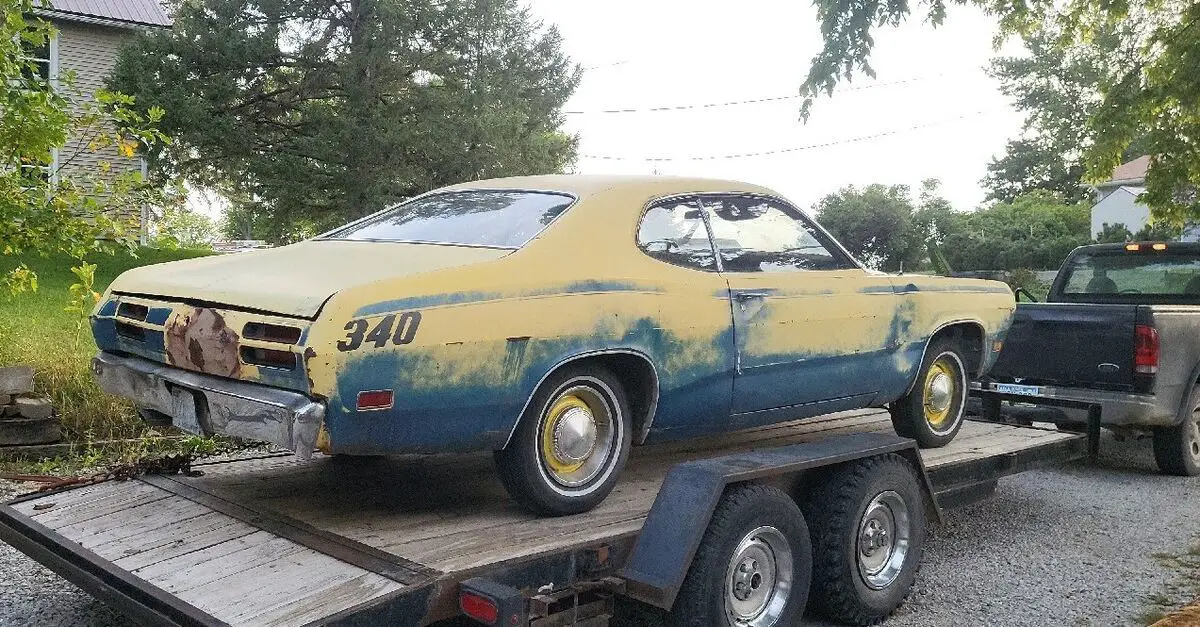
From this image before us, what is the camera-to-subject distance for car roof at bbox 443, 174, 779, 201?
4.35 meters

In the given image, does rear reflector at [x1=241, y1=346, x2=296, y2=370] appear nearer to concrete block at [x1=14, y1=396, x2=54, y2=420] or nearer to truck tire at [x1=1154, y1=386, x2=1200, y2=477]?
concrete block at [x1=14, y1=396, x2=54, y2=420]

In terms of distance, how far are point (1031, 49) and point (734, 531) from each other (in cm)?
5479

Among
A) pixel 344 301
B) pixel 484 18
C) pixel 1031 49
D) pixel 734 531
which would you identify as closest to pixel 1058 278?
pixel 734 531

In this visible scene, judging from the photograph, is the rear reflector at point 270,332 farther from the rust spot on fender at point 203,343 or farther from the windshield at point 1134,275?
the windshield at point 1134,275

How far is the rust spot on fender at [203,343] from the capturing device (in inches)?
137

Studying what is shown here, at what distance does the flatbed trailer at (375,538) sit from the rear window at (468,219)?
1.01 metres

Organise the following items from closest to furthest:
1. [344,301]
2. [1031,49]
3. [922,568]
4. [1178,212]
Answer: [344,301] → [922,568] → [1178,212] → [1031,49]

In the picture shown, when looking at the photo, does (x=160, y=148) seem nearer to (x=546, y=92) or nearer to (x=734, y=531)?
(x=546, y=92)

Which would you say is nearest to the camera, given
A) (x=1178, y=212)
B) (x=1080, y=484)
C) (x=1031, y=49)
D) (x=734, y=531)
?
(x=734, y=531)

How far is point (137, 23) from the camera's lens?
20.5 meters

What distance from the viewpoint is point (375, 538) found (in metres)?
3.48

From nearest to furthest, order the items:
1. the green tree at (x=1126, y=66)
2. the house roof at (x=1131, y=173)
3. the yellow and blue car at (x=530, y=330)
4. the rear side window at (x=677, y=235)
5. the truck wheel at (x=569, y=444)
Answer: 1. the yellow and blue car at (x=530, y=330)
2. the truck wheel at (x=569, y=444)
3. the rear side window at (x=677, y=235)
4. the green tree at (x=1126, y=66)
5. the house roof at (x=1131, y=173)

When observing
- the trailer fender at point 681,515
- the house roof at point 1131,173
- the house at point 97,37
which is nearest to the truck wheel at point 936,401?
the trailer fender at point 681,515

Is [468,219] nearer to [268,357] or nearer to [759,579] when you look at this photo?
[268,357]
